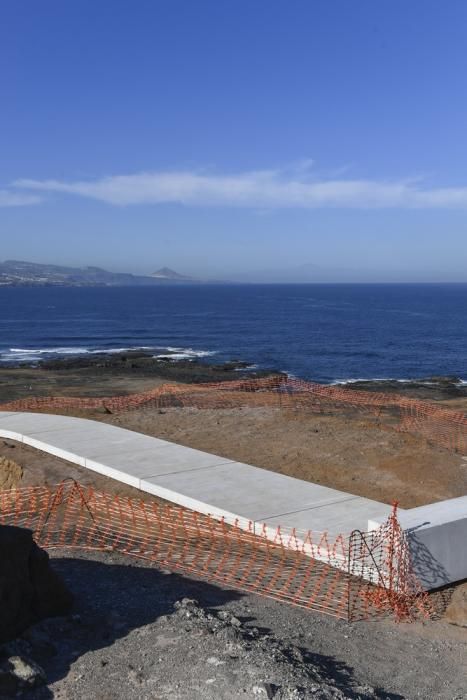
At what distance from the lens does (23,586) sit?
23.1 feet

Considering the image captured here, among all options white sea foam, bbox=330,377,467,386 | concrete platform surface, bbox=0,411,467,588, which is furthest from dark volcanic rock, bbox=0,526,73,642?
white sea foam, bbox=330,377,467,386

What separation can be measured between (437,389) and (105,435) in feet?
87.0

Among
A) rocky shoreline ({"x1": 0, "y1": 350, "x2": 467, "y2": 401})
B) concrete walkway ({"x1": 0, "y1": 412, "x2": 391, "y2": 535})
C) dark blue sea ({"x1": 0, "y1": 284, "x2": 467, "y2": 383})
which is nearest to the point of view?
concrete walkway ({"x1": 0, "y1": 412, "x2": 391, "y2": 535})

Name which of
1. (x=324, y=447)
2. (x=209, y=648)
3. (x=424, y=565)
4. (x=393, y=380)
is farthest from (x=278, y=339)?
(x=209, y=648)

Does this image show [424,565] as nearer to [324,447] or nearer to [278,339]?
[324,447]

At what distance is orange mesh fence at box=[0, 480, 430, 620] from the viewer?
9055mm

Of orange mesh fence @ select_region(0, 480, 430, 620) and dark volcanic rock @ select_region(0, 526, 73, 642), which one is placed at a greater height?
dark volcanic rock @ select_region(0, 526, 73, 642)

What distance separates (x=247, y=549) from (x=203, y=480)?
302 centimetres

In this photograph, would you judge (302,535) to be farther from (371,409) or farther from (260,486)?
(371,409)

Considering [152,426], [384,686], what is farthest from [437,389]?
[384,686]

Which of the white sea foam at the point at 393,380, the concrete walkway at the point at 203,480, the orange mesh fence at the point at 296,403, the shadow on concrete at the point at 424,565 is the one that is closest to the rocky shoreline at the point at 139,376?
the white sea foam at the point at 393,380

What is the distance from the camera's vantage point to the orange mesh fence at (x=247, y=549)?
905 cm

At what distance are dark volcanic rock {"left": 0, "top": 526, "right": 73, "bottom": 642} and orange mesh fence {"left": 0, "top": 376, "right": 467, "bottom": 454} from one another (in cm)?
1270

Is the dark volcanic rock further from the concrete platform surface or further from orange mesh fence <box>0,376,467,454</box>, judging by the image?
orange mesh fence <box>0,376,467,454</box>
